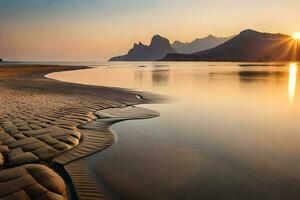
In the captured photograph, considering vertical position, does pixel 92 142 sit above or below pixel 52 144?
below

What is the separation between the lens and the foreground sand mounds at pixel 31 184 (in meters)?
5.40

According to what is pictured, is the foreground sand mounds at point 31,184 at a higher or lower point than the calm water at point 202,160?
higher

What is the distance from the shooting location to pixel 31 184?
19.1ft

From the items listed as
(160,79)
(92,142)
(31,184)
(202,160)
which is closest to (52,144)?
(92,142)

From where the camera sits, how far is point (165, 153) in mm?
8461

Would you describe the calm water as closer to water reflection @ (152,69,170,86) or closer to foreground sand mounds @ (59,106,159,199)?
foreground sand mounds @ (59,106,159,199)

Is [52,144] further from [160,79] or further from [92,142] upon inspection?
[160,79]

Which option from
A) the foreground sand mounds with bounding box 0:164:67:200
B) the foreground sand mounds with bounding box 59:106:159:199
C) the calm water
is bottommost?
the calm water

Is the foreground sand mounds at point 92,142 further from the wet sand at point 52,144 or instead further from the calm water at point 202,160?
the calm water at point 202,160

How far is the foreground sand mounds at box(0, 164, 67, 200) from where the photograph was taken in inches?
213

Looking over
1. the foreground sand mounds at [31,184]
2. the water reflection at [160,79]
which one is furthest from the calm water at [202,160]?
the water reflection at [160,79]

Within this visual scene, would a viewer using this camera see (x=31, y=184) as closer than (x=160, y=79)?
Yes

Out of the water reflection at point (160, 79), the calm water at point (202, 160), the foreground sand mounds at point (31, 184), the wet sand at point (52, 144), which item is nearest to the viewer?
the foreground sand mounds at point (31, 184)

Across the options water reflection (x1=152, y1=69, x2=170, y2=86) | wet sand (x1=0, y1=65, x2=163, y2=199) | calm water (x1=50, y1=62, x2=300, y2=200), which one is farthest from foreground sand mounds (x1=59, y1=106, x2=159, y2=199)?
water reflection (x1=152, y1=69, x2=170, y2=86)
